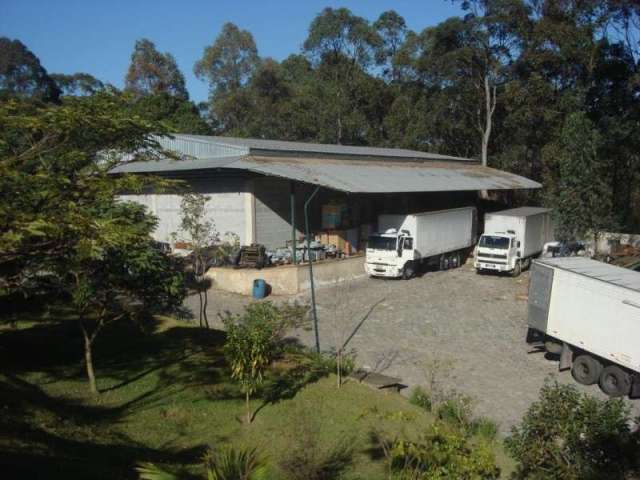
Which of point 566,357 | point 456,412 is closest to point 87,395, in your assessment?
point 456,412

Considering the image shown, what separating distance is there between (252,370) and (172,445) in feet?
6.17

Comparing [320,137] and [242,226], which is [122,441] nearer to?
[242,226]

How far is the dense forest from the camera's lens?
1353 inches

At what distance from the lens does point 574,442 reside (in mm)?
6273

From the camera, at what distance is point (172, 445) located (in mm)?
8781

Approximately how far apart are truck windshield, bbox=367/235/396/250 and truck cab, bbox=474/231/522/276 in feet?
15.4

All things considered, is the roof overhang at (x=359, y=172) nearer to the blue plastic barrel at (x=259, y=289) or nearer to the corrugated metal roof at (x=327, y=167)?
the corrugated metal roof at (x=327, y=167)

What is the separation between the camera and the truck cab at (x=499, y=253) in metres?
24.5

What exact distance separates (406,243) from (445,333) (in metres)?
7.57

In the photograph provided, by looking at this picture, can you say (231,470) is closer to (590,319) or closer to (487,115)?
(590,319)

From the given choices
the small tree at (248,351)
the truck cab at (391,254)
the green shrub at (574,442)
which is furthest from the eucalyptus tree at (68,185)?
the truck cab at (391,254)

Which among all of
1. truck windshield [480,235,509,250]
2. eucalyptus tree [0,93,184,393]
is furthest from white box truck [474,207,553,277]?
eucalyptus tree [0,93,184,393]

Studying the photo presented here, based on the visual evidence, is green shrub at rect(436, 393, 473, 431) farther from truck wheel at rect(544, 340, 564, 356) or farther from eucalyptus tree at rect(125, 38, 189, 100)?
eucalyptus tree at rect(125, 38, 189, 100)

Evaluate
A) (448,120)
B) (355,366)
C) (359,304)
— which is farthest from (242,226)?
(448,120)
